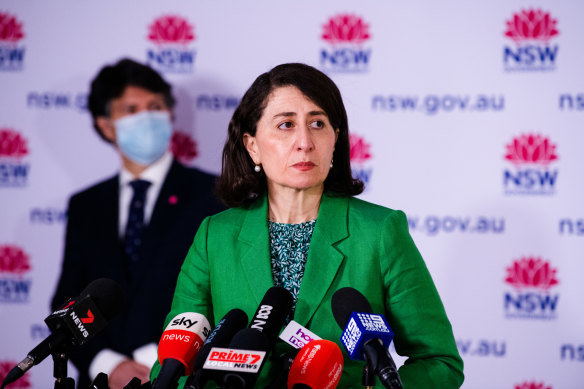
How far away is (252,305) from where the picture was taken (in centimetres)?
A: 175

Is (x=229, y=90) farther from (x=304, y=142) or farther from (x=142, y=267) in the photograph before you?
(x=304, y=142)

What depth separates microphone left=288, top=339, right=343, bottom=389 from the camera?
114cm

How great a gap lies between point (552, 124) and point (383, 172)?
0.90 metres

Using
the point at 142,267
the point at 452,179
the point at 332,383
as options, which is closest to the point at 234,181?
the point at 332,383

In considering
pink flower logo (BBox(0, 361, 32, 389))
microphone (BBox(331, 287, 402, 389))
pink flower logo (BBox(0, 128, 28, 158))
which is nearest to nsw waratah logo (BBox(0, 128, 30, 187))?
pink flower logo (BBox(0, 128, 28, 158))

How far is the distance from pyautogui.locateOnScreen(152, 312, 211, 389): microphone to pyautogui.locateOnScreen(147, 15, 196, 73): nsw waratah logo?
7.85ft

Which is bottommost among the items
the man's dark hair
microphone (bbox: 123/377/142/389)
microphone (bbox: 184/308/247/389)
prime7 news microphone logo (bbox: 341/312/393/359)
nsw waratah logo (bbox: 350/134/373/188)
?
microphone (bbox: 123/377/142/389)

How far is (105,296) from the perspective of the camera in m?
1.48

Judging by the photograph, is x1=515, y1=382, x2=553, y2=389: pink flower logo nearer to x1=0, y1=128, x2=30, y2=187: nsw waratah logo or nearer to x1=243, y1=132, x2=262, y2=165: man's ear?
x1=243, y1=132, x2=262, y2=165: man's ear

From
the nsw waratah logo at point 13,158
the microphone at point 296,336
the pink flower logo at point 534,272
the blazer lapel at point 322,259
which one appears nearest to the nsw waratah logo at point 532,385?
the pink flower logo at point 534,272

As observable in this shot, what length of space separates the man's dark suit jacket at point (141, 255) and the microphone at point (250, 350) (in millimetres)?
1934

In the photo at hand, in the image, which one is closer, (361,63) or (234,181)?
(234,181)

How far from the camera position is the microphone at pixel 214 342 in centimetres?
106

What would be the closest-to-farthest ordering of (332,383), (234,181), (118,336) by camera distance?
(332,383)
(234,181)
(118,336)
